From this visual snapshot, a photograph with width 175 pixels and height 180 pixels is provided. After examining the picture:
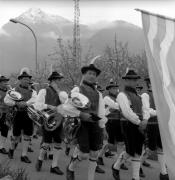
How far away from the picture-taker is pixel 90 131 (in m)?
6.73

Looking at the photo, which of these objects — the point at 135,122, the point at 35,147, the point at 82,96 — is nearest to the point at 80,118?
the point at 82,96

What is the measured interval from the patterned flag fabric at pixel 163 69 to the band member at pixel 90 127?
2.64 meters

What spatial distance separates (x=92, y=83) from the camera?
22.6 ft

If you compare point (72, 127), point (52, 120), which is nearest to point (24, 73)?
point (52, 120)

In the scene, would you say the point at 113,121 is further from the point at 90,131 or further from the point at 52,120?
the point at 90,131

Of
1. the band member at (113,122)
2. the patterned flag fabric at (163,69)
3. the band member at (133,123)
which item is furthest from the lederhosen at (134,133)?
the patterned flag fabric at (163,69)

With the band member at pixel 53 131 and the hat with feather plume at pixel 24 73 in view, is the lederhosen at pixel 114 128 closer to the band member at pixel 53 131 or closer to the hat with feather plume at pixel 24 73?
the band member at pixel 53 131

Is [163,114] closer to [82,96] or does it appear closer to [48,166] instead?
[82,96]

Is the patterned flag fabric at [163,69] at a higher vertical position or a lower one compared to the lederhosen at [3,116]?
lower

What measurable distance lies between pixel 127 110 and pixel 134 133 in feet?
1.56

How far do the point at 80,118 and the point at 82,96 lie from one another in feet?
1.19

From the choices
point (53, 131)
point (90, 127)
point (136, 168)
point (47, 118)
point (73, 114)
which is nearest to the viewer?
point (73, 114)

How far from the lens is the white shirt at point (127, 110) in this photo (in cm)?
681

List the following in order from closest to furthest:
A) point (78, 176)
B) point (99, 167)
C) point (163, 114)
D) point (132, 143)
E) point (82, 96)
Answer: point (163, 114) → point (82, 96) → point (132, 143) → point (78, 176) → point (99, 167)
